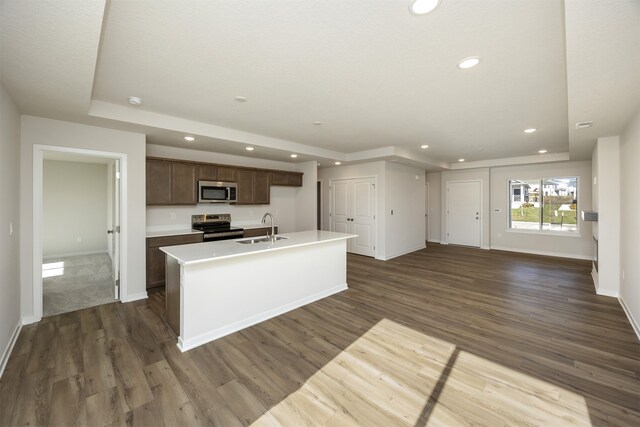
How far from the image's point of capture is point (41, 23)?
1.53 m

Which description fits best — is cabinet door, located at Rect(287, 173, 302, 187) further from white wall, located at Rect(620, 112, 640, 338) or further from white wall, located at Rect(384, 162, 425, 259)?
white wall, located at Rect(620, 112, 640, 338)

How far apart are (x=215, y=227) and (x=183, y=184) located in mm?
992

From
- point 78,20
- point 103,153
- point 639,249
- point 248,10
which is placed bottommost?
point 639,249

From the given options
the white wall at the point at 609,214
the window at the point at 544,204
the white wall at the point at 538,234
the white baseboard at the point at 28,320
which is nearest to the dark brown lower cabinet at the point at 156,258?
the white baseboard at the point at 28,320

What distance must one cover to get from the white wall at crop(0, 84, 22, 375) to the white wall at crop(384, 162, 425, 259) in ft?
19.5

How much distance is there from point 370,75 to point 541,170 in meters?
6.80

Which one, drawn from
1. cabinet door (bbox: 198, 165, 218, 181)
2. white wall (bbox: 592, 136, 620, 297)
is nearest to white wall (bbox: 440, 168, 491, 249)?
white wall (bbox: 592, 136, 620, 297)

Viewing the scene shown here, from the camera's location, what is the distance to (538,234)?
6.99m

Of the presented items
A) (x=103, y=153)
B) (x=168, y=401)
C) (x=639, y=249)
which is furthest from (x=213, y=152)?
(x=639, y=249)

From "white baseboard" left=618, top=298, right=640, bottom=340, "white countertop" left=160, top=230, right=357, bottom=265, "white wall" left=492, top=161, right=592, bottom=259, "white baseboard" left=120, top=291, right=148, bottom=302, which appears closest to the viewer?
"white countertop" left=160, top=230, right=357, bottom=265

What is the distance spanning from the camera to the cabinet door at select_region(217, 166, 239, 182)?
17.1ft

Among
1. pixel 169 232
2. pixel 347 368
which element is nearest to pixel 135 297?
pixel 169 232

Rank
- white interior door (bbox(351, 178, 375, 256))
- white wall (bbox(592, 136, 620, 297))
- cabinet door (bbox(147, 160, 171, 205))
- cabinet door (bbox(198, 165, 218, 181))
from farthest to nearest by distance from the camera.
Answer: white interior door (bbox(351, 178, 375, 256)) → cabinet door (bbox(198, 165, 218, 181)) → cabinet door (bbox(147, 160, 171, 205)) → white wall (bbox(592, 136, 620, 297))

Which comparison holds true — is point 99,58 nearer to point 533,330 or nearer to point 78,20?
point 78,20
